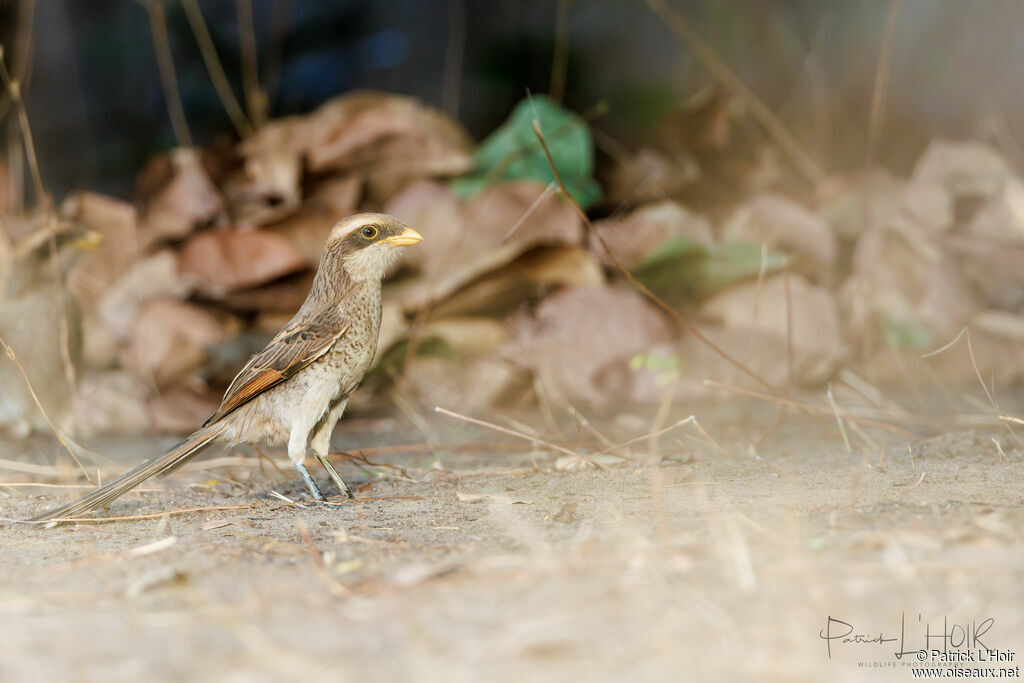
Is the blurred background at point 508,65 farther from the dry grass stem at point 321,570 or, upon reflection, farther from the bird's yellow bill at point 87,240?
the dry grass stem at point 321,570

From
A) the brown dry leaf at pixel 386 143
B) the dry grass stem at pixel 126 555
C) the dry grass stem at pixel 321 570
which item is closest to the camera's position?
the dry grass stem at pixel 321 570

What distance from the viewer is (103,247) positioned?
4.34m

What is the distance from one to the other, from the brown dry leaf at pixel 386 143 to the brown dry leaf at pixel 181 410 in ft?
3.69

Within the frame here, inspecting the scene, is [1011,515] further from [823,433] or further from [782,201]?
[782,201]

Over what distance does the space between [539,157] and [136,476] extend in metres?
2.34

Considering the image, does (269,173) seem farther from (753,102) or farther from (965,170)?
(965,170)

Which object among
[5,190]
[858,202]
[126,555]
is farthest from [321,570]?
[5,190]

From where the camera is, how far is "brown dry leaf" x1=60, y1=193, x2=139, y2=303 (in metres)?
4.30

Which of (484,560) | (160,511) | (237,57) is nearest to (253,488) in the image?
(160,511)

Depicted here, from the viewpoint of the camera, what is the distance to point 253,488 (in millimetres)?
2576

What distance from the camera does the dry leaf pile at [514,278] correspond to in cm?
358

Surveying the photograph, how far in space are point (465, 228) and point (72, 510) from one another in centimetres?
198

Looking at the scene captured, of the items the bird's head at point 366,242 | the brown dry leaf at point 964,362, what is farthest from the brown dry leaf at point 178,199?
the brown dry leaf at point 964,362

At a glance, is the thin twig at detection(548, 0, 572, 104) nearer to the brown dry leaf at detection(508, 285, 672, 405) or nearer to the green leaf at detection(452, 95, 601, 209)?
the green leaf at detection(452, 95, 601, 209)
